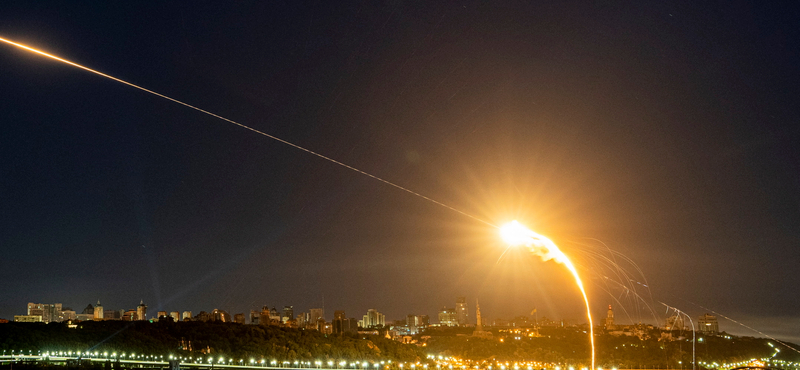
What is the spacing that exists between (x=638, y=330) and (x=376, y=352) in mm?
50377

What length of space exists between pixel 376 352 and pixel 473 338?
52112mm

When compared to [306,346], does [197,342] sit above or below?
above

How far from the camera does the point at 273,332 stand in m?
85.2

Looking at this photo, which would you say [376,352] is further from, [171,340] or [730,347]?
[730,347]

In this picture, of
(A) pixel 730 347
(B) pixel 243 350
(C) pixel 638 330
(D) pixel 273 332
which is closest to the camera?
(B) pixel 243 350

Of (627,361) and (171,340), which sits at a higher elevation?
(171,340)

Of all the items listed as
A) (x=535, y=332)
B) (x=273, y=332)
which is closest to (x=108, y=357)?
(x=273, y=332)

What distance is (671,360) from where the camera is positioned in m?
81.4

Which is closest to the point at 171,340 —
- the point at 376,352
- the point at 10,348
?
Result: the point at 10,348

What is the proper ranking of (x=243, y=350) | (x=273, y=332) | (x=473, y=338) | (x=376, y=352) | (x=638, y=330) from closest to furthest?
(x=243, y=350), (x=376, y=352), (x=273, y=332), (x=638, y=330), (x=473, y=338)

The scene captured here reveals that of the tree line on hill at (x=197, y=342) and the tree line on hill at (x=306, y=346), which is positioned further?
the tree line on hill at (x=306, y=346)

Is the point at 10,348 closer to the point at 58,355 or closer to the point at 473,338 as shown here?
the point at 58,355

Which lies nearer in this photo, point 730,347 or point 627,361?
point 627,361

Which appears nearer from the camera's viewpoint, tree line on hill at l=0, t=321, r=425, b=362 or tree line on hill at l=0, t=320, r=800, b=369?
tree line on hill at l=0, t=321, r=425, b=362
